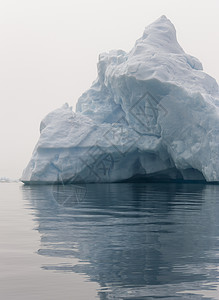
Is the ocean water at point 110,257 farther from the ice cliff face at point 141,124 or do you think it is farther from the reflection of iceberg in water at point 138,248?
the ice cliff face at point 141,124

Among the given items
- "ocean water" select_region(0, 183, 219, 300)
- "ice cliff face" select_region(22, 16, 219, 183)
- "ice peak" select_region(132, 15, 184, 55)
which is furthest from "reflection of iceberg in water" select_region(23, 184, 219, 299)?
"ice peak" select_region(132, 15, 184, 55)

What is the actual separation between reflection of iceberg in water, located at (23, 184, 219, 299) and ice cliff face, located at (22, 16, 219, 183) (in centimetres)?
1382

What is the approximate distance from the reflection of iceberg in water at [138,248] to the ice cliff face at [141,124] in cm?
1382

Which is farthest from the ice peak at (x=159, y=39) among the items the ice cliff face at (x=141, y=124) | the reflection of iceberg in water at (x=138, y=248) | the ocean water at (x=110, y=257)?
the ocean water at (x=110, y=257)

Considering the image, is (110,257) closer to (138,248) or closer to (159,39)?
(138,248)

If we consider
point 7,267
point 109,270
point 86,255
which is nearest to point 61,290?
point 109,270

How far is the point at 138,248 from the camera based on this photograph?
6.34 metres

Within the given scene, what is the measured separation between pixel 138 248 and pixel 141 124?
70.2 ft

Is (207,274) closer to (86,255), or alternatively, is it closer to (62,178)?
(86,255)

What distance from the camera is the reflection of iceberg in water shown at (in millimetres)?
4492

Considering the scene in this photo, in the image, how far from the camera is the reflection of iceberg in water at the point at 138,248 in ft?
14.7

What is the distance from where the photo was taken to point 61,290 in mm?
4277

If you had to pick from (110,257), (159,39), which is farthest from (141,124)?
(110,257)

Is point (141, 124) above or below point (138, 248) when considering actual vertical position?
above
